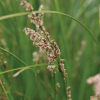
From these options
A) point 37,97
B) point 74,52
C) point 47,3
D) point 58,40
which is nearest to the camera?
point 37,97

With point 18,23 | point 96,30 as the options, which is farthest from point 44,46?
point 96,30

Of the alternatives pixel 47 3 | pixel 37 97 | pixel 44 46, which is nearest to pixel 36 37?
pixel 44 46

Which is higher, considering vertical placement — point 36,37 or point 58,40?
point 58,40

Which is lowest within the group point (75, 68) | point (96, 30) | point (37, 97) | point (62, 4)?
point (37, 97)

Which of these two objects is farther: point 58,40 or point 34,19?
point 58,40

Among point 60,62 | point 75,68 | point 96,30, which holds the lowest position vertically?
point 60,62

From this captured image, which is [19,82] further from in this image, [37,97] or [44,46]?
[44,46]

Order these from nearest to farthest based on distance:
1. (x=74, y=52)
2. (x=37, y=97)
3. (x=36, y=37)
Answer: (x=36, y=37)
(x=37, y=97)
(x=74, y=52)

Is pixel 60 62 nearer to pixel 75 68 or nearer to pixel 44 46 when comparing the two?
pixel 44 46

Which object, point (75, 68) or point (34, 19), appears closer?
point (34, 19)
